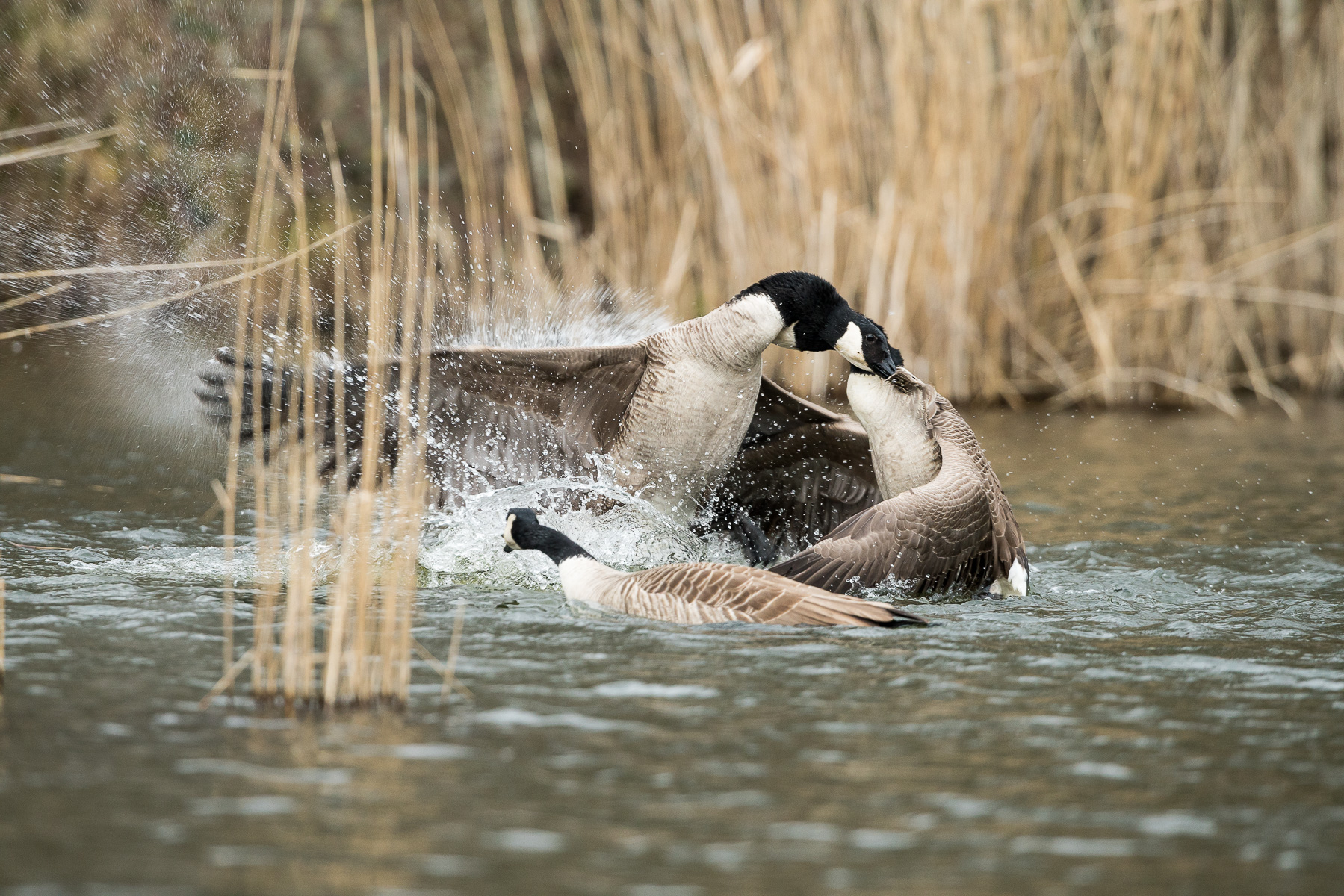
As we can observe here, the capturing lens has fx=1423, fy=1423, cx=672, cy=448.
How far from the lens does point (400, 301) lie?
1085 cm

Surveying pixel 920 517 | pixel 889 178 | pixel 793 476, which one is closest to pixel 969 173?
pixel 889 178

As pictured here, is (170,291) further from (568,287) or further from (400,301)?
(568,287)

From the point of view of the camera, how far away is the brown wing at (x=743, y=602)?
5188 mm

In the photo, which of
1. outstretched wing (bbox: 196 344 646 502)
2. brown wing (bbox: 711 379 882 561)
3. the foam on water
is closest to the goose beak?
brown wing (bbox: 711 379 882 561)

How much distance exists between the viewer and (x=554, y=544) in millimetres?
5973

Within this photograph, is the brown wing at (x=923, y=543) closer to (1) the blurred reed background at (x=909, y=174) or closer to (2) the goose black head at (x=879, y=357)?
(2) the goose black head at (x=879, y=357)

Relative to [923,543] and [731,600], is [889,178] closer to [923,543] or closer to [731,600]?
[923,543]

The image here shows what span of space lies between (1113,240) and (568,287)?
441cm

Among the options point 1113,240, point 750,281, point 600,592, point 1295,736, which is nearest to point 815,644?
point 600,592

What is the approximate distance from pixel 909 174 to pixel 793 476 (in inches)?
158

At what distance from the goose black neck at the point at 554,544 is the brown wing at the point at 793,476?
62.8 inches

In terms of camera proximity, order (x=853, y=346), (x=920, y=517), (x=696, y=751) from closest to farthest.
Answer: (x=696, y=751) → (x=920, y=517) → (x=853, y=346)

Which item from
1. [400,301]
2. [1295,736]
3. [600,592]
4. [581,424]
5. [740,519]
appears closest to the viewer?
[1295,736]

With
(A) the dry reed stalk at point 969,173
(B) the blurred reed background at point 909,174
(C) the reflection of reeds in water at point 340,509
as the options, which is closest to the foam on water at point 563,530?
(C) the reflection of reeds in water at point 340,509
